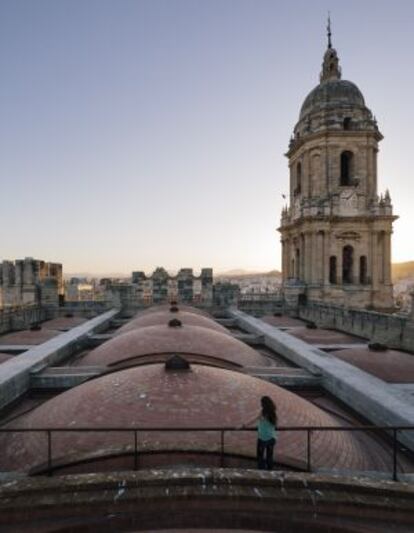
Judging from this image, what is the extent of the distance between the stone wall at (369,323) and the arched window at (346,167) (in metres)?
11.1

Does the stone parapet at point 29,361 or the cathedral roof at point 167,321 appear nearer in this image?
the stone parapet at point 29,361

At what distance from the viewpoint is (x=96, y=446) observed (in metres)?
5.17

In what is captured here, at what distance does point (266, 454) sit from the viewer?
4750 mm

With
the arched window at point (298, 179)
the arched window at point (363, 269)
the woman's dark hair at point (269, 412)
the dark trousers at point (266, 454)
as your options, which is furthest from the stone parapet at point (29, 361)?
the arched window at point (298, 179)

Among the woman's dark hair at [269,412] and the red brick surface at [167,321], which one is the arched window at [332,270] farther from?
the woman's dark hair at [269,412]

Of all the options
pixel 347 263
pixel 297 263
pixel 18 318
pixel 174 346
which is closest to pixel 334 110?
pixel 347 263

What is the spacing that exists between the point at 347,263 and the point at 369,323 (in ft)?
40.1

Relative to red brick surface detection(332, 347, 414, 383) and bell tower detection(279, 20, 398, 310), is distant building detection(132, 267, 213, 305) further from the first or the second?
red brick surface detection(332, 347, 414, 383)

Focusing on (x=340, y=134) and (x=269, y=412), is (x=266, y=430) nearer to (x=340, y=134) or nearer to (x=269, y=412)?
(x=269, y=412)

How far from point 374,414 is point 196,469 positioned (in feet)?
→ 12.9

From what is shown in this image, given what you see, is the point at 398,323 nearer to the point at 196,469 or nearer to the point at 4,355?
the point at 196,469

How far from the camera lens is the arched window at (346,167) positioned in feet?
92.5

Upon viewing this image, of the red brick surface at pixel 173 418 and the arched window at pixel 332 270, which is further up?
the arched window at pixel 332 270

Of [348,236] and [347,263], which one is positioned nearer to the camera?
[348,236]
